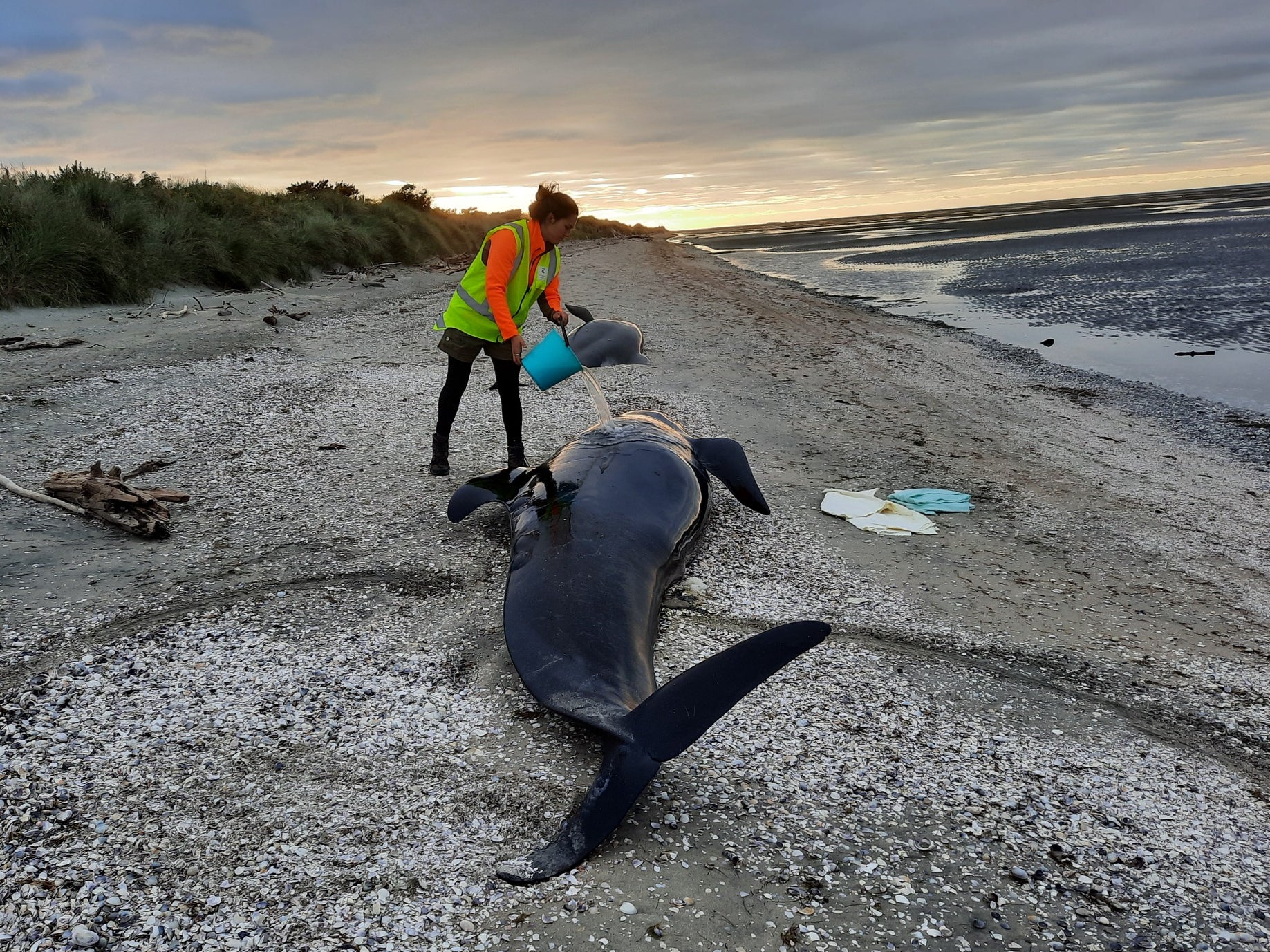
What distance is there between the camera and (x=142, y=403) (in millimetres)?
7969

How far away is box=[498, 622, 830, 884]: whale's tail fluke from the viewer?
2734mm

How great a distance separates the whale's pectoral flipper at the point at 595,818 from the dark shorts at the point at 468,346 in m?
3.97

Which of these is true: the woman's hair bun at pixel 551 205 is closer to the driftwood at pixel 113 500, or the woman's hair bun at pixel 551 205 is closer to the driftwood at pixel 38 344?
the driftwood at pixel 113 500

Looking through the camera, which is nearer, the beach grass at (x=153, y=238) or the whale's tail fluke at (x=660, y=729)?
the whale's tail fluke at (x=660, y=729)

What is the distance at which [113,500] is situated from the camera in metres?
5.09

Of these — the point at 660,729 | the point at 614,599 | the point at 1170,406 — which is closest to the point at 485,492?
the point at 614,599

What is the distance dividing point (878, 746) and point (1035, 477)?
469cm

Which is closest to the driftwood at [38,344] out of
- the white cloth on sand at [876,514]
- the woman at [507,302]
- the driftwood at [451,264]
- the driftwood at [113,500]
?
the driftwood at [113,500]

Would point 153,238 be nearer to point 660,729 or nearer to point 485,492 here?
point 485,492

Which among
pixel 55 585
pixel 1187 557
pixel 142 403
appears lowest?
pixel 1187 557

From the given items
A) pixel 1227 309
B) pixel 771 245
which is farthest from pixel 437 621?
pixel 771 245

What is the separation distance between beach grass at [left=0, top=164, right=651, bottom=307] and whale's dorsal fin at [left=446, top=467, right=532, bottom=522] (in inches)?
369

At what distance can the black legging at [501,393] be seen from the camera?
6383 mm

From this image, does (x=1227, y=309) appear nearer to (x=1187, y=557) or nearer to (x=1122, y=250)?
(x=1187, y=557)
